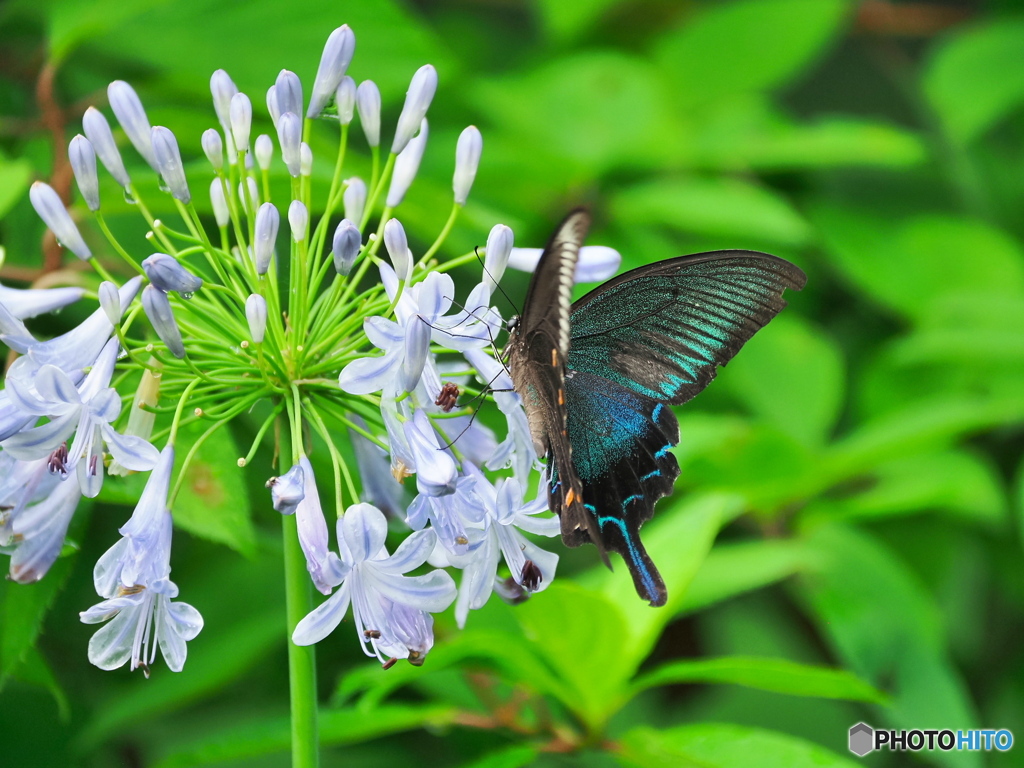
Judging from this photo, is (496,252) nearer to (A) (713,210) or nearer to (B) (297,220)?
(B) (297,220)

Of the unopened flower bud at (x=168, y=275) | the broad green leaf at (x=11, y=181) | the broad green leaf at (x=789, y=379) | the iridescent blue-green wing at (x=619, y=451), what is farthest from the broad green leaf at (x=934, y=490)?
the broad green leaf at (x=11, y=181)

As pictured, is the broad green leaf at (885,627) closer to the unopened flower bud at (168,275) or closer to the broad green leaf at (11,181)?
the unopened flower bud at (168,275)

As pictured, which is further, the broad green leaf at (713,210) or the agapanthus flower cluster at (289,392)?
the broad green leaf at (713,210)

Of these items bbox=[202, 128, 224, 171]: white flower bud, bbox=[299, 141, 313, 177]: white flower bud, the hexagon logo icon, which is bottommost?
the hexagon logo icon

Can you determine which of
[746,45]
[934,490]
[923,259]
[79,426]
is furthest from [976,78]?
[79,426]

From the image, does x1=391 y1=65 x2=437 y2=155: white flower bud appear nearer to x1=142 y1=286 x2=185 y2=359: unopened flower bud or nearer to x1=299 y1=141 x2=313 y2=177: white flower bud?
x1=299 y1=141 x2=313 y2=177: white flower bud

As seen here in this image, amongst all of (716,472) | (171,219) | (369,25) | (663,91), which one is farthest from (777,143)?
(171,219)

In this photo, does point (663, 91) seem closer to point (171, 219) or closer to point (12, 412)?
point (171, 219)

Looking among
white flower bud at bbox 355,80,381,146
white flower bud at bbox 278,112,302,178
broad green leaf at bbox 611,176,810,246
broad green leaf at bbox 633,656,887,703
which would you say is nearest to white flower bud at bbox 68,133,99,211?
white flower bud at bbox 278,112,302,178
